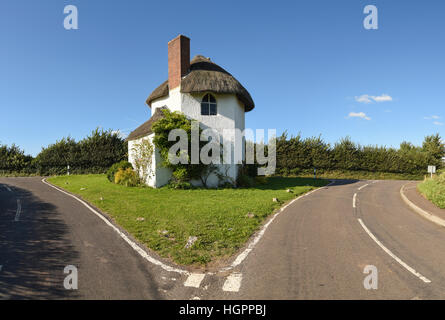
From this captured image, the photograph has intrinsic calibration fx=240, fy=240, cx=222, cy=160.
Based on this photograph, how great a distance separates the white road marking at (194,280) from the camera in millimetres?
4246

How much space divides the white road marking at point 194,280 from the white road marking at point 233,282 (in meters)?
0.48

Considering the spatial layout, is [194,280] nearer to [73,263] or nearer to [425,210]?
[73,263]

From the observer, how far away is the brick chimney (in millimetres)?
17141

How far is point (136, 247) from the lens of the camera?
235 inches

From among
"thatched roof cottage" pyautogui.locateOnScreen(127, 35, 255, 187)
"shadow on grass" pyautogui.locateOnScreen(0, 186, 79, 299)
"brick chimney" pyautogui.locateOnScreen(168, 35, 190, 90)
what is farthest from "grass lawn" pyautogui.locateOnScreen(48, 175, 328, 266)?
"brick chimney" pyautogui.locateOnScreen(168, 35, 190, 90)

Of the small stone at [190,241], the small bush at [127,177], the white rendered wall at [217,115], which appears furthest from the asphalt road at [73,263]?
the white rendered wall at [217,115]

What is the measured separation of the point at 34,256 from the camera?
525 cm

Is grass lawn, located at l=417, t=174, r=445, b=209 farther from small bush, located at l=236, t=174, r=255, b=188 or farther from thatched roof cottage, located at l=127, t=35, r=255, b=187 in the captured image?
thatched roof cottage, located at l=127, t=35, r=255, b=187

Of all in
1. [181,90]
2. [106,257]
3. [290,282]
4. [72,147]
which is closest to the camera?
A: [290,282]

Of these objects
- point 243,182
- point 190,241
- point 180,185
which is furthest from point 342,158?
point 190,241

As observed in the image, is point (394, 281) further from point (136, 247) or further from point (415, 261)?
point (136, 247)
